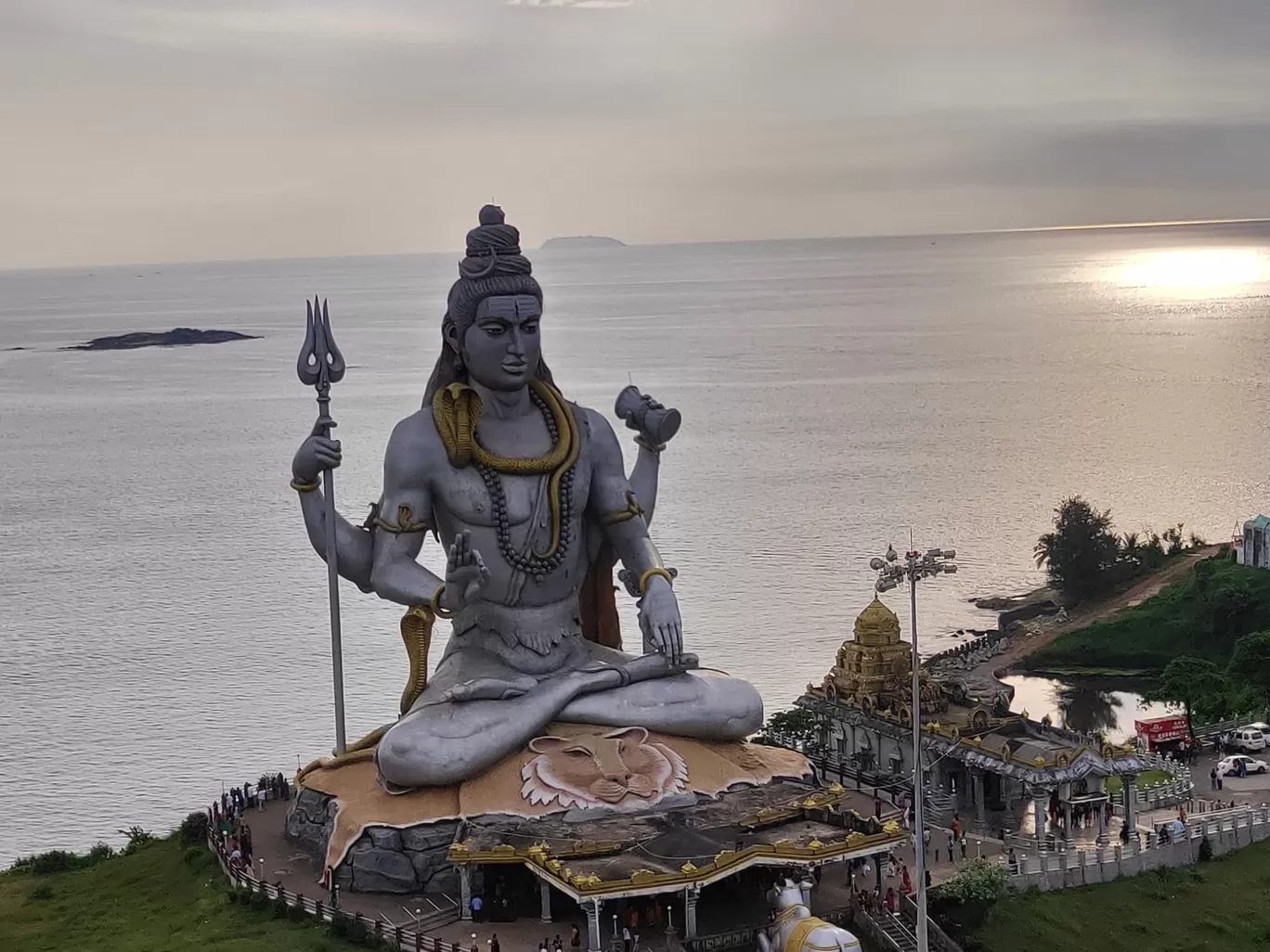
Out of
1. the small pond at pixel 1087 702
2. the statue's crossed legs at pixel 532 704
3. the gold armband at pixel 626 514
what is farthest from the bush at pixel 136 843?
the small pond at pixel 1087 702

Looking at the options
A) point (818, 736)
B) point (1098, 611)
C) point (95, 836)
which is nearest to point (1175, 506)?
point (1098, 611)

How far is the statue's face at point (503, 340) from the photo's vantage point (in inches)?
784

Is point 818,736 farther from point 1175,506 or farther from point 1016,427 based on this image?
point 1016,427

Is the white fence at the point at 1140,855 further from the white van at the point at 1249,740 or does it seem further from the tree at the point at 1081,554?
the tree at the point at 1081,554

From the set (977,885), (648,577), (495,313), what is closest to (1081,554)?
(977,885)

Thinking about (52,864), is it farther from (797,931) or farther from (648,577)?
(797,931)

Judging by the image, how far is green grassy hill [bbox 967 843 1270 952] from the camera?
1950 centimetres

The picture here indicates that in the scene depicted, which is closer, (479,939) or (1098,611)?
(479,939)

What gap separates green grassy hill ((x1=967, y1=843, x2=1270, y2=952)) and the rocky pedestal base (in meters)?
5.54

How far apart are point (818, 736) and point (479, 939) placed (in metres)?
9.18

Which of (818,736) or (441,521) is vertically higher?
(441,521)

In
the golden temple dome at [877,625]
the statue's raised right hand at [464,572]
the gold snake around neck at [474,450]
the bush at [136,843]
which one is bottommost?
the bush at [136,843]

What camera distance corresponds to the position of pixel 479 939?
1819 centimetres

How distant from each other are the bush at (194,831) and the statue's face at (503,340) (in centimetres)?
694
